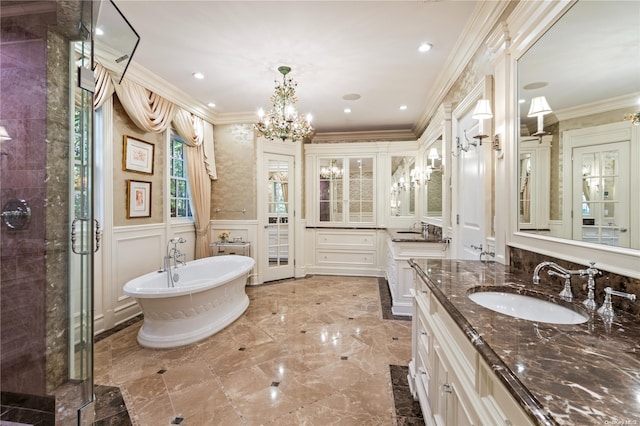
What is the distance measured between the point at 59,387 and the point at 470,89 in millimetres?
3861

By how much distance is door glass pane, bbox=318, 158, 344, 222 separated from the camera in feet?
17.7

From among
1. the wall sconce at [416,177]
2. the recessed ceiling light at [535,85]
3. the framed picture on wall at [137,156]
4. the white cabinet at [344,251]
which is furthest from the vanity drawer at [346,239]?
the recessed ceiling light at [535,85]

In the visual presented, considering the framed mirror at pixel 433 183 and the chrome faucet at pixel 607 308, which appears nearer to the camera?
the chrome faucet at pixel 607 308

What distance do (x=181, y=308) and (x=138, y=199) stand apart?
5.10 ft

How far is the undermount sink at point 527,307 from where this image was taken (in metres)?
1.15

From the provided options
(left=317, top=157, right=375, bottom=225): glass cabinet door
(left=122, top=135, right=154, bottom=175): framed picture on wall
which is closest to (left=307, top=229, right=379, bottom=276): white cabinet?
(left=317, top=157, right=375, bottom=225): glass cabinet door

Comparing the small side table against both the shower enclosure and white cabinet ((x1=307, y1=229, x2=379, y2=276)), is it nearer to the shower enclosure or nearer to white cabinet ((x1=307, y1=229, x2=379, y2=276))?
white cabinet ((x1=307, y1=229, x2=379, y2=276))

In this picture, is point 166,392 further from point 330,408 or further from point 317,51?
point 317,51

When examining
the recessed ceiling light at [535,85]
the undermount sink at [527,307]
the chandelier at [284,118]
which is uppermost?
the chandelier at [284,118]

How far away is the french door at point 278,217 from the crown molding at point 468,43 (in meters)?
2.60

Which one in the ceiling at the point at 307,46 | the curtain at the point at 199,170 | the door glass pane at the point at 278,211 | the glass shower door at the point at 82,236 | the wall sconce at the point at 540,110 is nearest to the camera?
the wall sconce at the point at 540,110

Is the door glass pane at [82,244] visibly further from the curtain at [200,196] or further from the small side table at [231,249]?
the small side table at [231,249]

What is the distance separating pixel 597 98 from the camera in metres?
1.15

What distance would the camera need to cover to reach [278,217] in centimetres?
495
